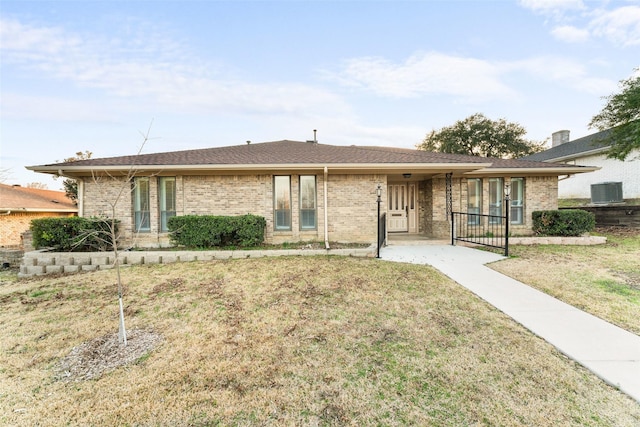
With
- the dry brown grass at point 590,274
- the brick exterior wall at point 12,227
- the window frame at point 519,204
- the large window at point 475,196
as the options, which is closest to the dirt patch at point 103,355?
the dry brown grass at point 590,274

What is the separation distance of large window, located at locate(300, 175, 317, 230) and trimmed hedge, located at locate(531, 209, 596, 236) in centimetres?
870

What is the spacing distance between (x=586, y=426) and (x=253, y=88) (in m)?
16.7

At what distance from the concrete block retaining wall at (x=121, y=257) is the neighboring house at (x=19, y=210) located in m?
8.88

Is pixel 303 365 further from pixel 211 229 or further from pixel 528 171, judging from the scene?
pixel 528 171

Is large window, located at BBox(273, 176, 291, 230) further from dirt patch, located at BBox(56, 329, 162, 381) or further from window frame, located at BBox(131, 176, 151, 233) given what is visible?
dirt patch, located at BBox(56, 329, 162, 381)

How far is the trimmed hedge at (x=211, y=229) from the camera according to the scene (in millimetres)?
8242

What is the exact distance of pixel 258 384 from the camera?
2428mm

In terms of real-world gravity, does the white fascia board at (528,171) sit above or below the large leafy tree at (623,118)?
below

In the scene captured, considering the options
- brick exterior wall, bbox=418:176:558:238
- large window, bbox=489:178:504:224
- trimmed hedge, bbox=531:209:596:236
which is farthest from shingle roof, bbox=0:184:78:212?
trimmed hedge, bbox=531:209:596:236

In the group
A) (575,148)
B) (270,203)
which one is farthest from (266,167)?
(575,148)

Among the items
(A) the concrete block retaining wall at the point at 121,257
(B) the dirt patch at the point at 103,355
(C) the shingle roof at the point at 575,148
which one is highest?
(C) the shingle roof at the point at 575,148

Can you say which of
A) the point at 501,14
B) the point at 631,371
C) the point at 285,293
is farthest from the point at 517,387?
the point at 501,14

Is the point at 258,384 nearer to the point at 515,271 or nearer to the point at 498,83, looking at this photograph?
the point at 515,271

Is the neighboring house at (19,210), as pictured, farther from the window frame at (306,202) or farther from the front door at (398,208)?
the front door at (398,208)
